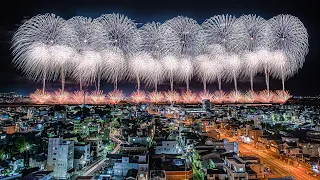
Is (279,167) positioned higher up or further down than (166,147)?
further down

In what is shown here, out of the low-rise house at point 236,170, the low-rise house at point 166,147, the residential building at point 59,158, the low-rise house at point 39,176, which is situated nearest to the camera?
the low-rise house at point 39,176

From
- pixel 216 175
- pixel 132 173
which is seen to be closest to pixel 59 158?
pixel 132 173

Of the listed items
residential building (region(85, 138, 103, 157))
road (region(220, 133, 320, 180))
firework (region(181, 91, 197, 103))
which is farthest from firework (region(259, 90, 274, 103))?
residential building (region(85, 138, 103, 157))

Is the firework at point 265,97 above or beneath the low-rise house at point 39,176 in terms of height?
above

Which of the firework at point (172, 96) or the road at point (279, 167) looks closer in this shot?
the road at point (279, 167)

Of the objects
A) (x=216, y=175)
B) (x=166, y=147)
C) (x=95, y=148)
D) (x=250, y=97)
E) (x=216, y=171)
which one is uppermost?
(x=250, y=97)

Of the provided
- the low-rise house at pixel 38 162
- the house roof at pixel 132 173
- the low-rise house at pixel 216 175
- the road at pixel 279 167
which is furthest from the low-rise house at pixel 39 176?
the road at pixel 279 167

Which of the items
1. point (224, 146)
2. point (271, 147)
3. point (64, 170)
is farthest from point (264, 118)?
point (64, 170)

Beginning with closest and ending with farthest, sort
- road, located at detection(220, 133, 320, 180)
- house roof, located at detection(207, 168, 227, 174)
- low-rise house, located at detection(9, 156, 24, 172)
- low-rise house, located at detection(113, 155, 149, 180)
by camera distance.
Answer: house roof, located at detection(207, 168, 227, 174), low-rise house, located at detection(113, 155, 149, 180), road, located at detection(220, 133, 320, 180), low-rise house, located at detection(9, 156, 24, 172)

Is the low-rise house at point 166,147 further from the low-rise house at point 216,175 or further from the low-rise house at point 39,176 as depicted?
the low-rise house at point 39,176

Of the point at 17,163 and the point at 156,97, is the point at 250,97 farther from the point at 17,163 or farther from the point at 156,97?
the point at 17,163

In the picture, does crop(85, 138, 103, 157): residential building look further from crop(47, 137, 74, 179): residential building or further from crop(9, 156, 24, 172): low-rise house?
crop(9, 156, 24, 172): low-rise house
